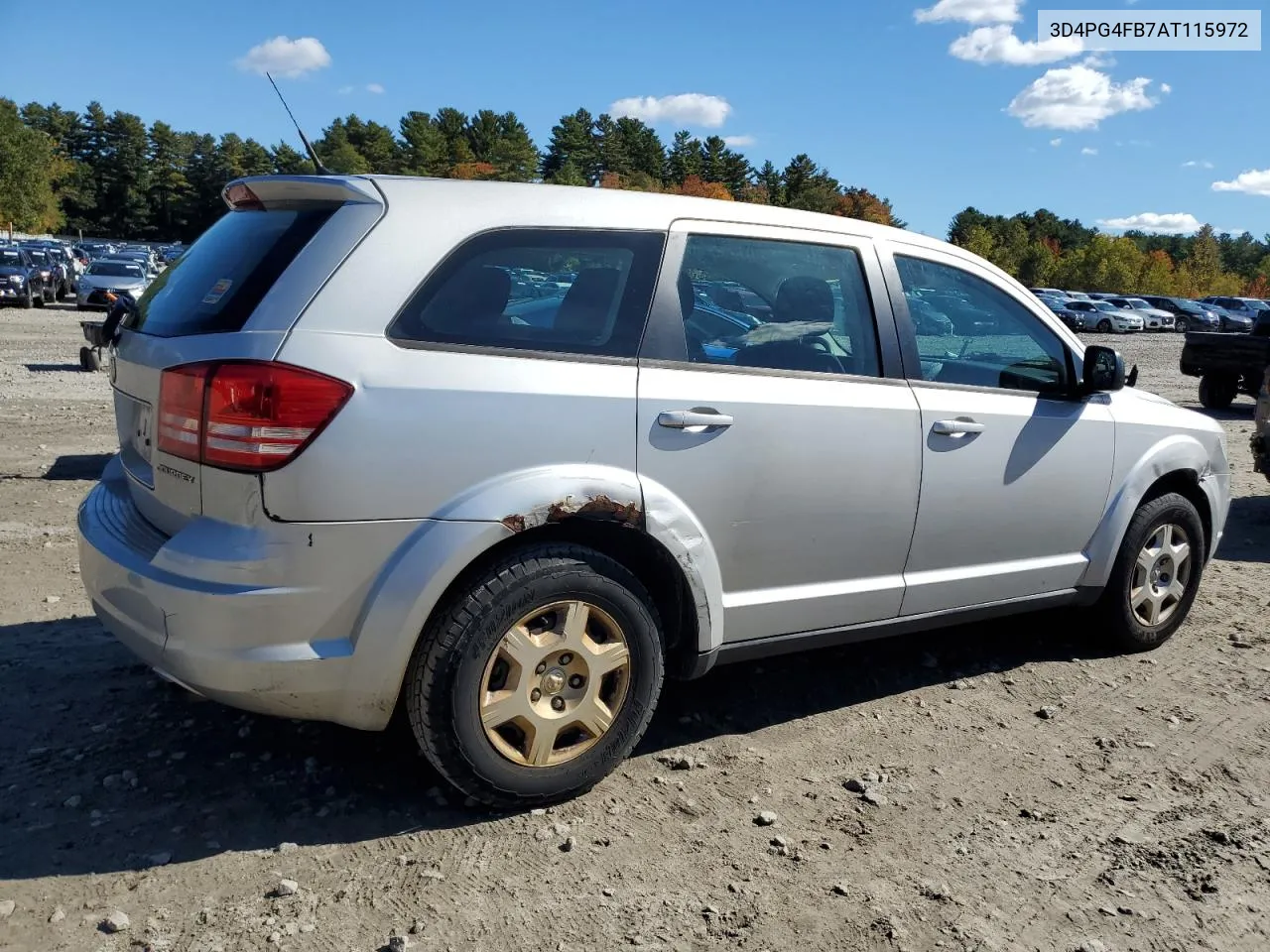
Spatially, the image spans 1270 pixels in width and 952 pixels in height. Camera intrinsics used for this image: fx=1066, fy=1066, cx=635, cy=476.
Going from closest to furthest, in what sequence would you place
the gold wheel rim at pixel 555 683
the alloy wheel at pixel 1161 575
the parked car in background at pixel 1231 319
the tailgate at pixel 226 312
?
the tailgate at pixel 226 312 → the gold wheel rim at pixel 555 683 → the alloy wheel at pixel 1161 575 → the parked car in background at pixel 1231 319

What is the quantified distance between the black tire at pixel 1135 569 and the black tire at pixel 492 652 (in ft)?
8.50

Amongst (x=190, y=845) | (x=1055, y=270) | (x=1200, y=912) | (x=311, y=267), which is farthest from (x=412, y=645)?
(x=1055, y=270)

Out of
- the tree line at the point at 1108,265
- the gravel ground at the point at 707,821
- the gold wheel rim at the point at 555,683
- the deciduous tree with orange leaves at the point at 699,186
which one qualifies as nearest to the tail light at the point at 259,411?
the gold wheel rim at the point at 555,683

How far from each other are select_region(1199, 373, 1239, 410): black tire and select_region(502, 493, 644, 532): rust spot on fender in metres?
16.7

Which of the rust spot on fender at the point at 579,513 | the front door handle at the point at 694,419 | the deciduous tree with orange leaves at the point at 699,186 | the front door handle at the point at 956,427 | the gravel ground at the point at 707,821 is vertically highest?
the deciduous tree with orange leaves at the point at 699,186

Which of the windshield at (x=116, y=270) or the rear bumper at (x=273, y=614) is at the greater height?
the windshield at (x=116, y=270)

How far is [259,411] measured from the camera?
2.86 m

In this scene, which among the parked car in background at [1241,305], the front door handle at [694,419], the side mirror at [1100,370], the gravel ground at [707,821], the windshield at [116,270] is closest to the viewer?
the gravel ground at [707,821]

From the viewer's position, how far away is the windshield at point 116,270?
86.2 ft

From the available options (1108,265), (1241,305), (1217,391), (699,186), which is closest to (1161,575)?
(1217,391)

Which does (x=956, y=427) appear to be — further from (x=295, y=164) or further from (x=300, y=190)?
(x=295, y=164)

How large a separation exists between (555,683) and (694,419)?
3.08 ft

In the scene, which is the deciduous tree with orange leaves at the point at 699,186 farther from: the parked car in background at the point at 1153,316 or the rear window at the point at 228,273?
the rear window at the point at 228,273

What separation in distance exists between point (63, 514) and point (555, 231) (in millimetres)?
4876
